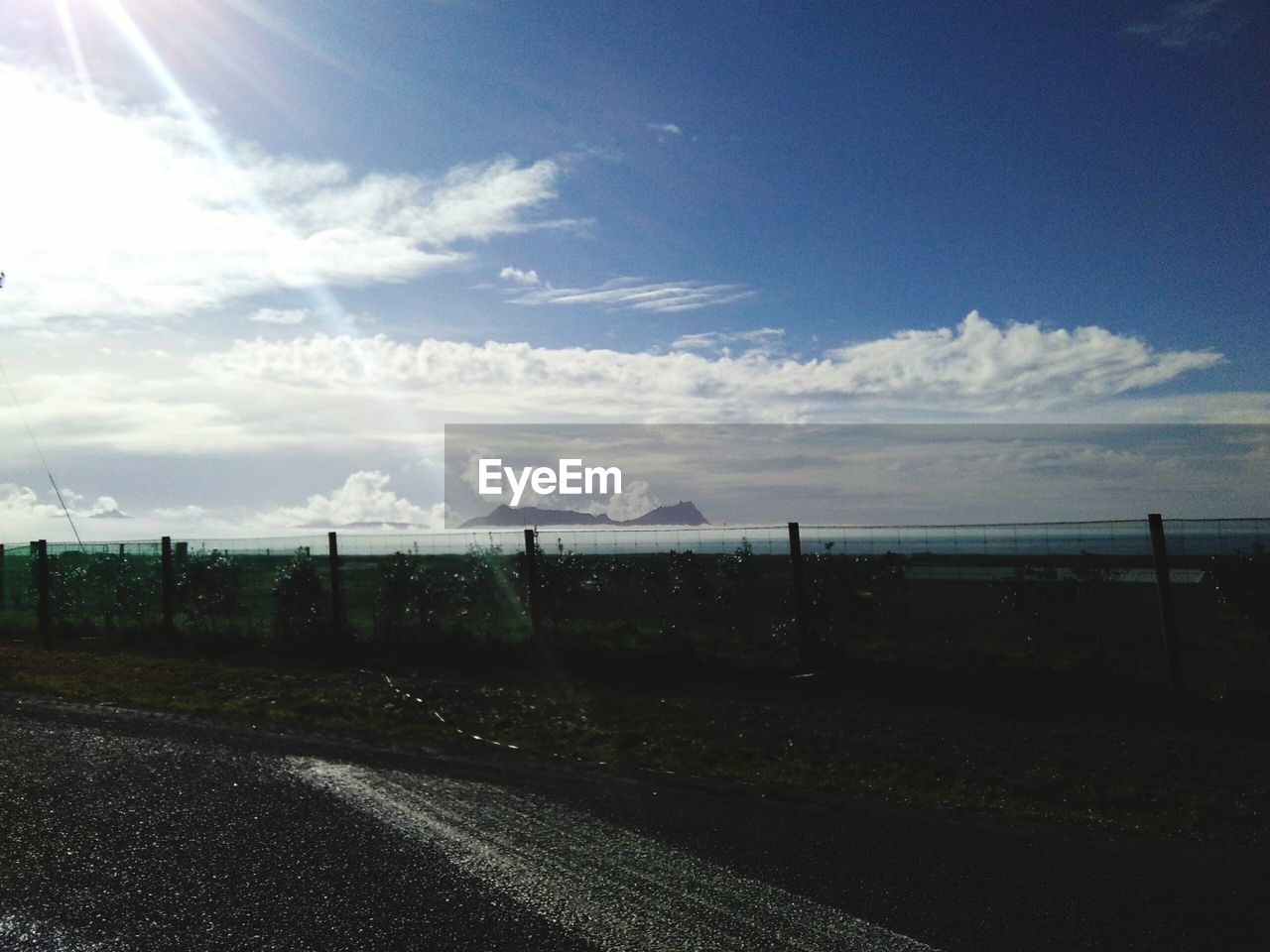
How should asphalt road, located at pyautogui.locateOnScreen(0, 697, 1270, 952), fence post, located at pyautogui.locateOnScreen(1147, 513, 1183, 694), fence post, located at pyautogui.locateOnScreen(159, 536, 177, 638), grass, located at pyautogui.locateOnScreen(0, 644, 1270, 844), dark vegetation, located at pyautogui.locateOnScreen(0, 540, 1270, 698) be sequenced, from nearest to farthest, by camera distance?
asphalt road, located at pyautogui.locateOnScreen(0, 697, 1270, 952)
grass, located at pyautogui.locateOnScreen(0, 644, 1270, 844)
fence post, located at pyautogui.locateOnScreen(1147, 513, 1183, 694)
dark vegetation, located at pyautogui.locateOnScreen(0, 540, 1270, 698)
fence post, located at pyautogui.locateOnScreen(159, 536, 177, 638)

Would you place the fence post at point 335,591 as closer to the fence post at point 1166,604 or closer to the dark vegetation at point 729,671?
the dark vegetation at point 729,671

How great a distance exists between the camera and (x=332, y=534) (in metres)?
16.0

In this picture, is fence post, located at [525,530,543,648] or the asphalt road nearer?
the asphalt road

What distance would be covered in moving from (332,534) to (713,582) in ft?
23.4

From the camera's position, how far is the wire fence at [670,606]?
13.1 m

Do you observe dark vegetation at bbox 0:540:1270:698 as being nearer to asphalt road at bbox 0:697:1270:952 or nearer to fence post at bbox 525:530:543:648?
fence post at bbox 525:530:543:648

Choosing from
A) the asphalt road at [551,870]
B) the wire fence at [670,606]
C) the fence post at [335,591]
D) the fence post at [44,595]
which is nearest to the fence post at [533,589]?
the wire fence at [670,606]

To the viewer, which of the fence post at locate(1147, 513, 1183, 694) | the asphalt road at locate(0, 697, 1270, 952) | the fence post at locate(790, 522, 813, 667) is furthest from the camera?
the fence post at locate(790, 522, 813, 667)

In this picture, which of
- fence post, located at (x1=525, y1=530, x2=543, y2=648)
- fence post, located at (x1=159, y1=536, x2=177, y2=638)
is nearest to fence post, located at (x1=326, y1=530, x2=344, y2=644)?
fence post, located at (x1=525, y1=530, x2=543, y2=648)

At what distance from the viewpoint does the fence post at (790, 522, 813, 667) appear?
12867 millimetres

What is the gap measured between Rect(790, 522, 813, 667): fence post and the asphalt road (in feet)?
19.7

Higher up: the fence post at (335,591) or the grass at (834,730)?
the fence post at (335,591)

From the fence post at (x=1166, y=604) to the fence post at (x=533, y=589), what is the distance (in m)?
8.53

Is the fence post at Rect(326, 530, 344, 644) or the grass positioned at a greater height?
the fence post at Rect(326, 530, 344, 644)
